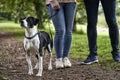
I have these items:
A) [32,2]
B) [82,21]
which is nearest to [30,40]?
[32,2]

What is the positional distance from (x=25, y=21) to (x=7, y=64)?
2.37m

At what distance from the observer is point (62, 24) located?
8695 millimetres

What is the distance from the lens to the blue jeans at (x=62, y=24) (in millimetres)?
8688

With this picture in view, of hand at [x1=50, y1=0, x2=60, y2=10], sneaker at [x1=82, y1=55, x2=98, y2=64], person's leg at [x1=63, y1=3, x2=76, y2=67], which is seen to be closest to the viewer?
hand at [x1=50, y1=0, x2=60, y2=10]

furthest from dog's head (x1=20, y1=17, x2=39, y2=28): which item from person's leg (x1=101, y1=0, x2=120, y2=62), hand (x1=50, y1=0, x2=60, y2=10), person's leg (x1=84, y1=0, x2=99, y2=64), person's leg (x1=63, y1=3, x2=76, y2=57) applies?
person's leg (x1=101, y1=0, x2=120, y2=62)

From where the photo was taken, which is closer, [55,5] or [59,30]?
[55,5]

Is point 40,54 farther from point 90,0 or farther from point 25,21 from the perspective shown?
point 90,0

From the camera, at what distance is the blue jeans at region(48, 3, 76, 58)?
8.69 meters

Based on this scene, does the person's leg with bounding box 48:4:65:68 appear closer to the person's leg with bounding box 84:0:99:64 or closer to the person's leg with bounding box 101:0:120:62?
the person's leg with bounding box 84:0:99:64

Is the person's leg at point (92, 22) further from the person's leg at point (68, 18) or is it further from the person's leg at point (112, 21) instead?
the person's leg at point (68, 18)

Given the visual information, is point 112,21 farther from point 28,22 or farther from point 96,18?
point 28,22

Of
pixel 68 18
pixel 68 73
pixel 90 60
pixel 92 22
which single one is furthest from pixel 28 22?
pixel 90 60

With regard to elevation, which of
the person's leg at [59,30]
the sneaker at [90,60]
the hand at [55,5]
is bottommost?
the sneaker at [90,60]

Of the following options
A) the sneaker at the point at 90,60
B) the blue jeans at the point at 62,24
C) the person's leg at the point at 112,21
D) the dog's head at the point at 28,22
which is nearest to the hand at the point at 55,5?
the blue jeans at the point at 62,24
